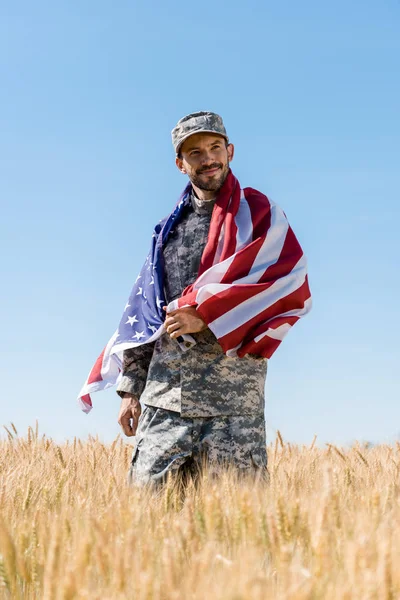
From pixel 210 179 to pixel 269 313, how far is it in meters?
0.74

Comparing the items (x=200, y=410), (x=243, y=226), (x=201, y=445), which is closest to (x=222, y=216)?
(x=243, y=226)

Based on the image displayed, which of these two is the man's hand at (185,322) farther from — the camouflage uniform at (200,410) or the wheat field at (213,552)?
the wheat field at (213,552)

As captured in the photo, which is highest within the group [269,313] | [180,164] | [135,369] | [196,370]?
[180,164]

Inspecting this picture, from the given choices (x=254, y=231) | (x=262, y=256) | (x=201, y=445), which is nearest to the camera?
(x=201, y=445)

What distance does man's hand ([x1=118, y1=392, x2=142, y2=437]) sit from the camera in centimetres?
386

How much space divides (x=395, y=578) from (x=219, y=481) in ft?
5.38

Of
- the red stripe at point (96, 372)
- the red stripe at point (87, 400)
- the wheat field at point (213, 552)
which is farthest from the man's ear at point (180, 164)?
the wheat field at point (213, 552)

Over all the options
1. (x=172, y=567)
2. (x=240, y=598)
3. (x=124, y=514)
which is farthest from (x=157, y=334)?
(x=240, y=598)

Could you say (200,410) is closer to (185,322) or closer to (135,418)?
→ (185,322)

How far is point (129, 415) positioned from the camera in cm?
388

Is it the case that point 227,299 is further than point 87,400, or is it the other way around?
point 87,400

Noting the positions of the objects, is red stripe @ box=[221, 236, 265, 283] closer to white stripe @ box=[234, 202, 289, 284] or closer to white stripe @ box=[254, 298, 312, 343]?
white stripe @ box=[234, 202, 289, 284]

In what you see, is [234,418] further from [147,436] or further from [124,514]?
[124,514]

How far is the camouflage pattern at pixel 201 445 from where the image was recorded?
11.1 feet
